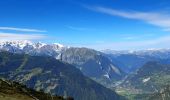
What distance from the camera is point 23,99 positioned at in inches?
5768

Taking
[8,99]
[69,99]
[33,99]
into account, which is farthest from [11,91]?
[69,99]

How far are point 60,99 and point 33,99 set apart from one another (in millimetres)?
35772

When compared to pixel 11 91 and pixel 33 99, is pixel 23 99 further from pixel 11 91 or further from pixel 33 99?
pixel 11 91

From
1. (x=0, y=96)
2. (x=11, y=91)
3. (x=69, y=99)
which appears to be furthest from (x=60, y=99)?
(x=0, y=96)

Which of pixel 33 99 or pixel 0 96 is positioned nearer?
pixel 0 96

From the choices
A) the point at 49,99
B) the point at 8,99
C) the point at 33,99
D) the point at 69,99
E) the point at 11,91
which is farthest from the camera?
the point at 69,99

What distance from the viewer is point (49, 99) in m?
176

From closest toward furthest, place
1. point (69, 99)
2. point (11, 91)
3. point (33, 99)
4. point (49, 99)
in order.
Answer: point (33, 99), point (11, 91), point (49, 99), point (69, 99)

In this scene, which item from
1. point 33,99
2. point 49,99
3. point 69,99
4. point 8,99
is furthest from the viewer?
point 69,99

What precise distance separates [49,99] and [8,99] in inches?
1630

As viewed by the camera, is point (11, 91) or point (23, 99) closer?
point (23, 99)

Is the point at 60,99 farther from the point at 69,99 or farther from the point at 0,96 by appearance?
the point at 0,96

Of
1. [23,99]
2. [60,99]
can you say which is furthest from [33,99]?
[60,99]

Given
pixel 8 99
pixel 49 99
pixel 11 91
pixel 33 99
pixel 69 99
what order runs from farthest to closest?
pixel 69 99
pixel 49 99
pixel 11 91
pixel 33 99
pixel 8 99
